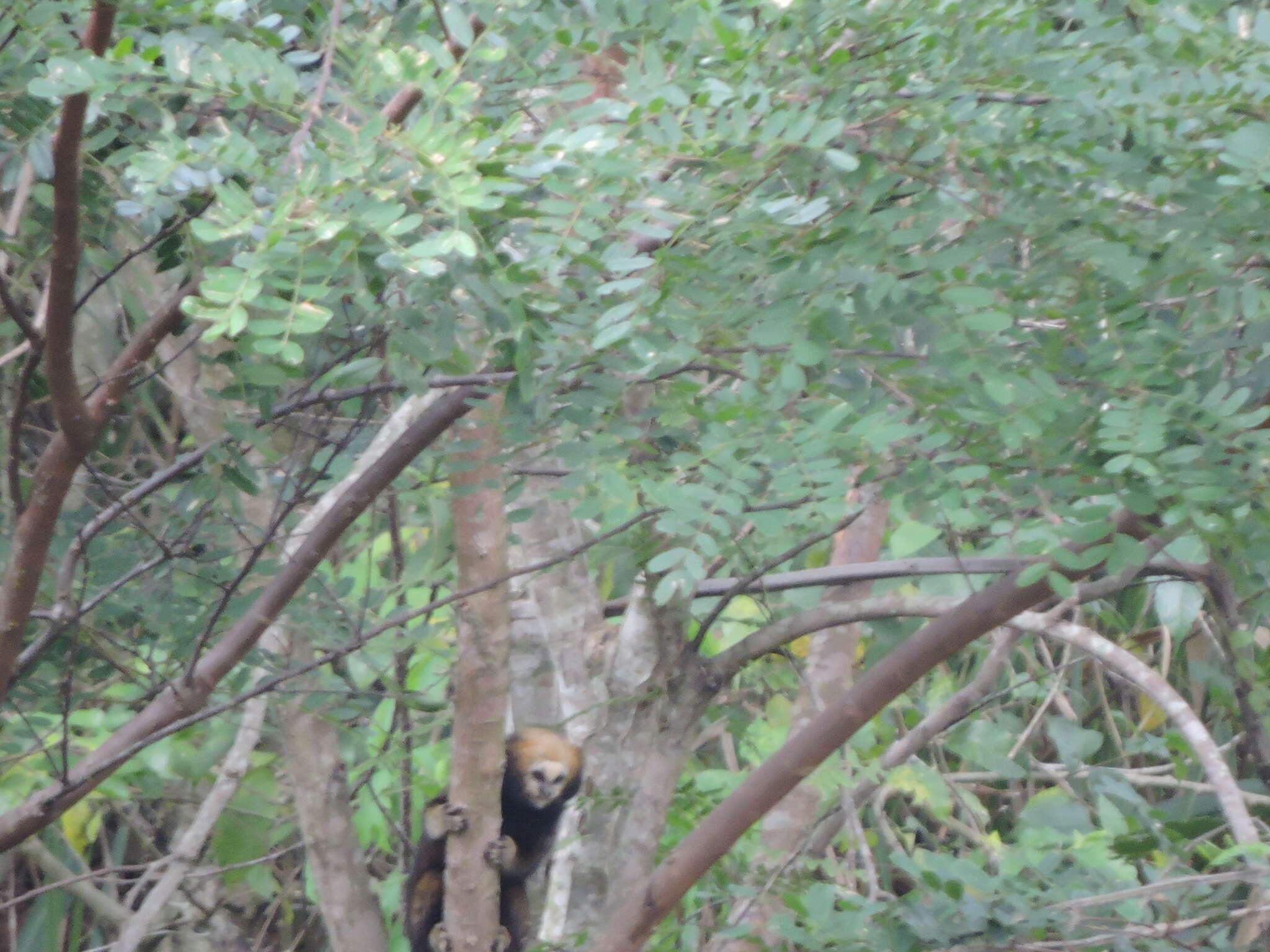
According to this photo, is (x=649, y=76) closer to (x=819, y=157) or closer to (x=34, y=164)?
(x=819, y=157)

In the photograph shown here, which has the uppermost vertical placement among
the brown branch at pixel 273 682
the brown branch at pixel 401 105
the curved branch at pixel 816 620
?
the brown branch at pixel 401 105

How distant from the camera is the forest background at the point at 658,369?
127cm

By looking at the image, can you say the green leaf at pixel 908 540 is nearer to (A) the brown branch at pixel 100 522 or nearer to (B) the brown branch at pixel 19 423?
(A) the brown branch at pixel 100 522

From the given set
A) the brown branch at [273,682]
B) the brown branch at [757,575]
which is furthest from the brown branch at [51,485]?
the brown branch at [757,575]

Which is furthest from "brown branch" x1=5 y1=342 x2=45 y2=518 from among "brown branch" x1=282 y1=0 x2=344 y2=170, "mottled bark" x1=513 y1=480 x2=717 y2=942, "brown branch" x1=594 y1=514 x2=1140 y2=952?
"brown branch" x1=594 y1=514 x2=1140 y2=952

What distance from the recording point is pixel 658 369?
56.5 inches

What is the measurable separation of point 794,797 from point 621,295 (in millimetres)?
1497

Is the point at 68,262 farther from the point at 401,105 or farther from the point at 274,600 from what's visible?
the point at 274,600

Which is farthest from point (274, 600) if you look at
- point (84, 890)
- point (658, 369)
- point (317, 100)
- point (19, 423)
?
point (84, 890)

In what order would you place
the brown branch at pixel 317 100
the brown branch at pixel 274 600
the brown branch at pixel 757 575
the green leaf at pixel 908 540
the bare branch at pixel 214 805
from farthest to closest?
the bare branch at pixel 214 805 → the green leaf at pixel 908 540 → the brown branch at pixel 757 575 → the brown branch at pixel 274 600 → the brown branch at pixel 317 100

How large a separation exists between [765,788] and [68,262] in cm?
120

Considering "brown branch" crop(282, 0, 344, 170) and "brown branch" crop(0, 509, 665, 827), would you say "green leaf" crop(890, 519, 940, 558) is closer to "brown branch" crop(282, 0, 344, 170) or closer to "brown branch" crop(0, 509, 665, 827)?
"brown branch" crop(0, 509, 665, 827)

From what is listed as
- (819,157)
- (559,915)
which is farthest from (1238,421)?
(559,915)

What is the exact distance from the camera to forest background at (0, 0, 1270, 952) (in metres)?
1.27
